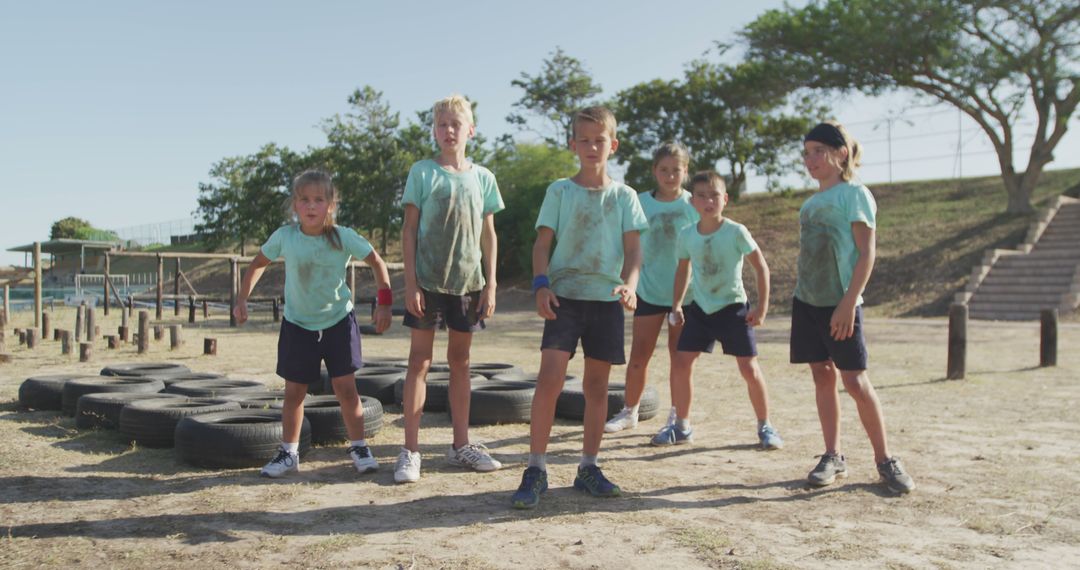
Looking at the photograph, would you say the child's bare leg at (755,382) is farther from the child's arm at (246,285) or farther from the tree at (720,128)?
the tree at (720,128)

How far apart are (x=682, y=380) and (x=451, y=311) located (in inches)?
69.5

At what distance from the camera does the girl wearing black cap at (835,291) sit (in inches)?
172

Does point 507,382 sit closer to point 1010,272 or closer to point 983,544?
point 983,544

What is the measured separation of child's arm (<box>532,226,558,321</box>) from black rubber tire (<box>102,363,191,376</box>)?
536cm

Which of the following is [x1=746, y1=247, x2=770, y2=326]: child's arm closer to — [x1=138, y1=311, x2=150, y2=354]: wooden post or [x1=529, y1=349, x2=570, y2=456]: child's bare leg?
[x1=529, y1=349, x2=570, y2=456]: child's bare leg

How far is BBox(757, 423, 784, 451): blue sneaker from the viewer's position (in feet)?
18.2

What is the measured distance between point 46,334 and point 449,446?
1235 cm

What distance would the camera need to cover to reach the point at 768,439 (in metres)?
5.56

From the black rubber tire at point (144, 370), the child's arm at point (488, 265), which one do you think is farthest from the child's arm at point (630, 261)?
the black rubber tire at point (144, 370)

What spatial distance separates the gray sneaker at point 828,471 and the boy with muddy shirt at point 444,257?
1731 millimetres

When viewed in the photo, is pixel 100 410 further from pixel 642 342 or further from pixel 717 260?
pixel 717 260

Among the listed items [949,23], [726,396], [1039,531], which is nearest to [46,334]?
[726,396]

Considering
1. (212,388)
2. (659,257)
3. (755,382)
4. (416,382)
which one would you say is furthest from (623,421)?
(212,388)

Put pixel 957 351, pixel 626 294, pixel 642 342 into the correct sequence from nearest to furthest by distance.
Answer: pixel 626 294 < pixel 642 342 < pixel 957 351
